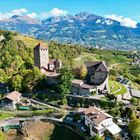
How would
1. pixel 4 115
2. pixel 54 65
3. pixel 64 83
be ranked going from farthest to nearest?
1. pixel 54 65
2. pixel 64 83
3. pixel 4 115

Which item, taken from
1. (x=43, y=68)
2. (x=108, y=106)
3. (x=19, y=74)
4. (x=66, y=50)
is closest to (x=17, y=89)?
(x=19, y=74)

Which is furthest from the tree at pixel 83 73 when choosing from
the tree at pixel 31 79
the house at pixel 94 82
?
the tree at pixel 31 79

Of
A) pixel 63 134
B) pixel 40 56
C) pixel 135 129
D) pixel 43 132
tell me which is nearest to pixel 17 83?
pixel 40 56

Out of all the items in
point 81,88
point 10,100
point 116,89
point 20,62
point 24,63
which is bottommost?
point 10,100

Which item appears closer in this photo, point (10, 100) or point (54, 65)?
point (10, 100)

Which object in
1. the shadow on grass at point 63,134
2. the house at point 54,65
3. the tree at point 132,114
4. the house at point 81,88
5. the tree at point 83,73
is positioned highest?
the house at point 54,65

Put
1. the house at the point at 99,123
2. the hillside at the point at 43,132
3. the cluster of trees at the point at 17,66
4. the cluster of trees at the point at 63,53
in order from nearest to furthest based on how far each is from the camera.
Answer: the house at the point at 99,123 < the hillside at the point at 43,132 < the cluster of trees at the point at 17,66 < the cluster of trees at the point at 63,53

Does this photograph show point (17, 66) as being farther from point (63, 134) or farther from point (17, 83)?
point (63, 134)

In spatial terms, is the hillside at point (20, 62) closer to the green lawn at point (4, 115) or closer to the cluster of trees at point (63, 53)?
the cluster of trees at point (63, 53)
